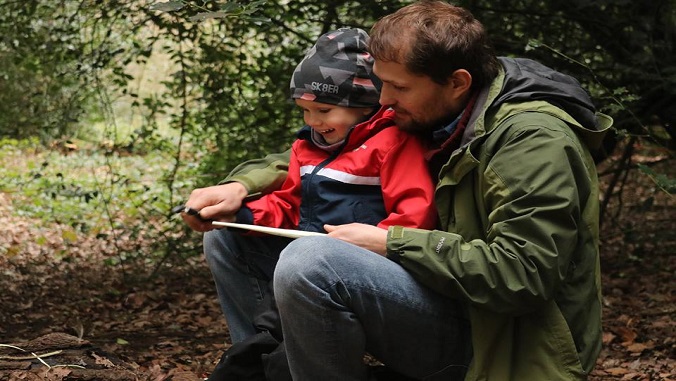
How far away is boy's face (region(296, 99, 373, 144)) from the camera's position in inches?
107

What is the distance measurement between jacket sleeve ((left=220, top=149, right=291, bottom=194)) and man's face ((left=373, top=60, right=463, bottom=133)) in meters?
0.59

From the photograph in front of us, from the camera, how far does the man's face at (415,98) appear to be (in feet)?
8.06

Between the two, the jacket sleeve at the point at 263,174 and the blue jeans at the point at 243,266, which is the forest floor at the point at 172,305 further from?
the jacket sleeve at the point at 263,174

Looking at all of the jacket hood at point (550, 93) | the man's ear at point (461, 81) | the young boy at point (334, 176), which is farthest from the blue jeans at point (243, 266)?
the jacket hood at point (550, 93)

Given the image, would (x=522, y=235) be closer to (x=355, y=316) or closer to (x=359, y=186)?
(x=355, y=316)

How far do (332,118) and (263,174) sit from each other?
0.38 m

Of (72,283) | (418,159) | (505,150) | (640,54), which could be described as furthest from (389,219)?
(72,283)

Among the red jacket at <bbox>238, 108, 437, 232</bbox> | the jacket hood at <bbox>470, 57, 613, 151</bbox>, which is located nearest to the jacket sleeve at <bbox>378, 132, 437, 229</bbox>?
the red jacket at <bbox>238, 108, 437, 232</bbox>

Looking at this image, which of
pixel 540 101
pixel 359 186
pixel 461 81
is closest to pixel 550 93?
pixel 540 101

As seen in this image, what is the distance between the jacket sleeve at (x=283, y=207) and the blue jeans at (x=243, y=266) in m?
0.05

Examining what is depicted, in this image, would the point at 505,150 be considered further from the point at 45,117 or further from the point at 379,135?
the point at 45,117

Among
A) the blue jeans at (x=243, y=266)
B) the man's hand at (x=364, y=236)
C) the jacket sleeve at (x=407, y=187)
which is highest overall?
the jacket sleeve at (x=407, y=187)

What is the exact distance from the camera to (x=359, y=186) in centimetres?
263

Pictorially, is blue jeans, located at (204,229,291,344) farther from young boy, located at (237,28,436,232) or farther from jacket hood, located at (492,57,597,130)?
jacket hood, located at (492,57,597,130)
